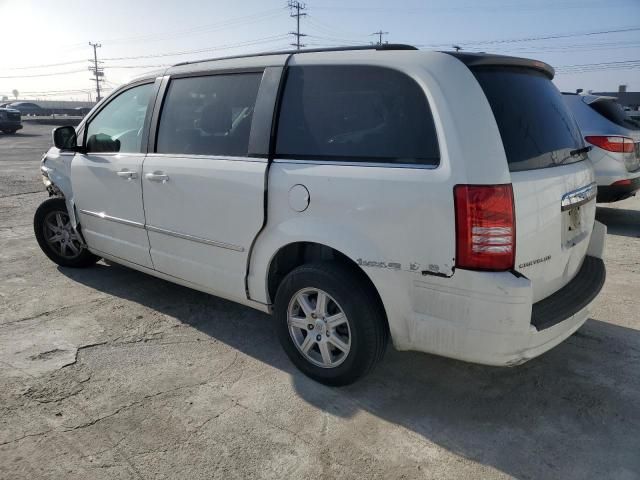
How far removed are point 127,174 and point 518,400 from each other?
3.17 meters

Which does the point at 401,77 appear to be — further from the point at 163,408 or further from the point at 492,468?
the point at 163,408

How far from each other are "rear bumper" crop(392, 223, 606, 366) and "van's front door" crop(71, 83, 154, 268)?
2364 millimetres

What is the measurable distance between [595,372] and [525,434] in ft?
3.01

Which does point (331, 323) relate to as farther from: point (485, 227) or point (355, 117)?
point (355, 117)

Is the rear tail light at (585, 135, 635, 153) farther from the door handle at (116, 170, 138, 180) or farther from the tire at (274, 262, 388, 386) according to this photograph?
the door handle at (116, 170, 138, 180)

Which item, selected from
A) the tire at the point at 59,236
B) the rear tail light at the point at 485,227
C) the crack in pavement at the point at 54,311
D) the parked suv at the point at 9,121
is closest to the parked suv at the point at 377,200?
the rear tail light at the point at 485,227

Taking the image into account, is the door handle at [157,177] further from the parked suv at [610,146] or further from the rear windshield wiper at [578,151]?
the parked suv at [610,146]

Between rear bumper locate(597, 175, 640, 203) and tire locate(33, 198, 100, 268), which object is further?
rear bumper locate(597, 175, 640, 203)

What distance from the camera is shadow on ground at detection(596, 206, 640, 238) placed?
677 centimetres

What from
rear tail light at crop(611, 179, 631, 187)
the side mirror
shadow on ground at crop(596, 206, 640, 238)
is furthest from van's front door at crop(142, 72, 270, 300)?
shadow on ground at crop(596, 206, 640, 238)

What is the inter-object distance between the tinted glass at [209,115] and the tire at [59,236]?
189 cm

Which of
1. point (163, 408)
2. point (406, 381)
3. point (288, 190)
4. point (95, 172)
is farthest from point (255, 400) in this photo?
Answer: point (95, 172)

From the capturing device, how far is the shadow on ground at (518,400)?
2.50m

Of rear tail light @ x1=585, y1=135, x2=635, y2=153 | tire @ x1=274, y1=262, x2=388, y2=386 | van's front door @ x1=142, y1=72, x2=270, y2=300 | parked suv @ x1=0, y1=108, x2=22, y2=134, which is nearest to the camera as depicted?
tire @ x1=274, y1=262, x2=388, y2=386
